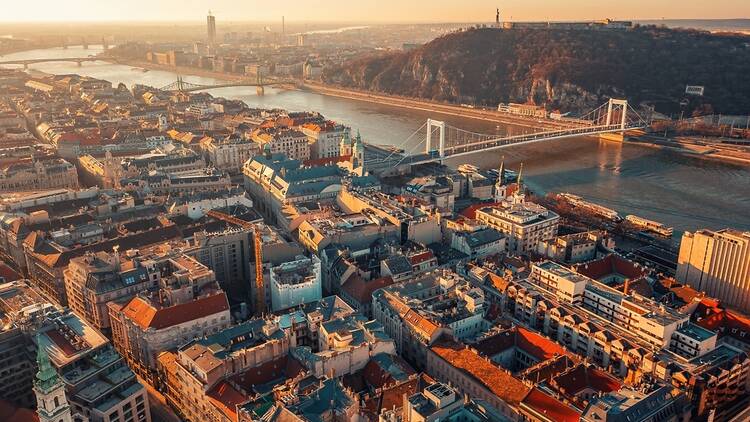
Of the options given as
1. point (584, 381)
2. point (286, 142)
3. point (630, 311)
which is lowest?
point (584, 381)

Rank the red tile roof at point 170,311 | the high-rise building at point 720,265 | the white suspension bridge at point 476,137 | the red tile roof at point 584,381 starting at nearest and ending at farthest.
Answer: the red tile roof at point 584,381, the red tile roof at point 170,311, the high-rise building at point 720,265, the white suspension bridge at point 476,137

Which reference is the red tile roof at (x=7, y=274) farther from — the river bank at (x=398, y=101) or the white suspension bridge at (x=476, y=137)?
the river bank at (x=398, y=101)

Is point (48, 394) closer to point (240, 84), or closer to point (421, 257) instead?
point (421, 257)

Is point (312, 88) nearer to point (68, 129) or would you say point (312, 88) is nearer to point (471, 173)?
point (68, 129)

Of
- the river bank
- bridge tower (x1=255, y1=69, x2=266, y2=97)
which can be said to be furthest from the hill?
bridge tower (x1=255, y1=69, x2=266, y2=97)

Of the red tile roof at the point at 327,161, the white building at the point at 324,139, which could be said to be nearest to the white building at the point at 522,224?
the red tile roof at the point at 327,161

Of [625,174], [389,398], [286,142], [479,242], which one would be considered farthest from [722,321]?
[286,142]
